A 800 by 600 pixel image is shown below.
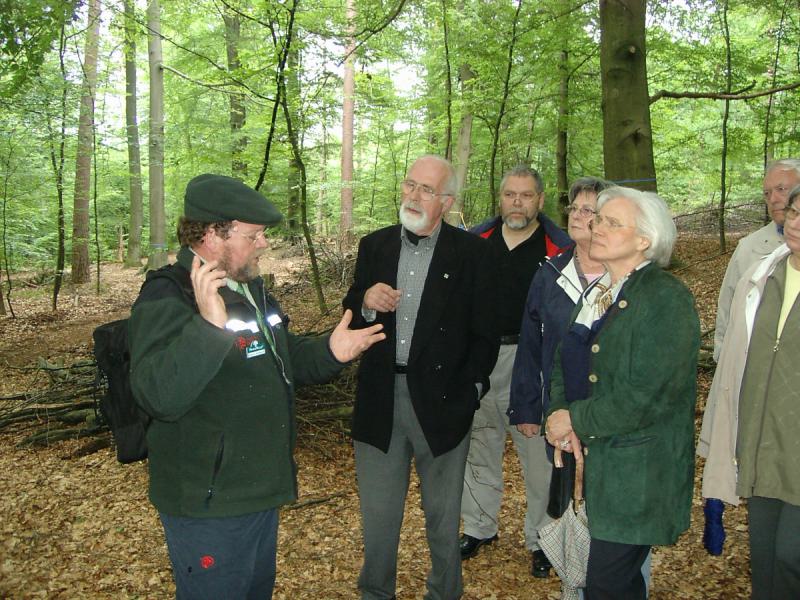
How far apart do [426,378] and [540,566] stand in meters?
1.61

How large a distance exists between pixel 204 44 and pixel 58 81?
6335mm

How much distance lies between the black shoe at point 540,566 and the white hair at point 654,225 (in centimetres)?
212

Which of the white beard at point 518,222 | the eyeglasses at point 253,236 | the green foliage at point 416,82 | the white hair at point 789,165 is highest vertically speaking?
the green foliage at point 416,82

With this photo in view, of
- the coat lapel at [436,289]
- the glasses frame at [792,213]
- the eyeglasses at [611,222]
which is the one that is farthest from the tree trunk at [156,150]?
the glasses frame at [792,213]

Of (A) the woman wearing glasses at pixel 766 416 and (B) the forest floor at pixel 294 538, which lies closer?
(A) the woman wearing glasses at pixel 766 416

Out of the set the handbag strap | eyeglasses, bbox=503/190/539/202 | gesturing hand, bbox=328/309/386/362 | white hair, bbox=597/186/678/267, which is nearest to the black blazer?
gesturing hand, bbox=328/309/386/362

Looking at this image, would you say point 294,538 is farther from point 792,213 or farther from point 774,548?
point 792,213

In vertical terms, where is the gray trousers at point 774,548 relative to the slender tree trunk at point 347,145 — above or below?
below

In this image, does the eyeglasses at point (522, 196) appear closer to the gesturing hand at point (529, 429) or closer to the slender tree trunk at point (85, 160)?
the gesturing hand at point (529, 429)

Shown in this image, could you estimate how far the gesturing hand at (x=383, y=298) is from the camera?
2797 millimetres

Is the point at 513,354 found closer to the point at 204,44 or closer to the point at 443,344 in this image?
the point at 443,344

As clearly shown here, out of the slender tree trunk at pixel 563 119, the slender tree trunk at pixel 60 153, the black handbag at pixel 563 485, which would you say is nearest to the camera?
the black handbag at pixel 563 485

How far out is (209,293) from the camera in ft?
5.95

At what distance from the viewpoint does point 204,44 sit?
16.6 m
